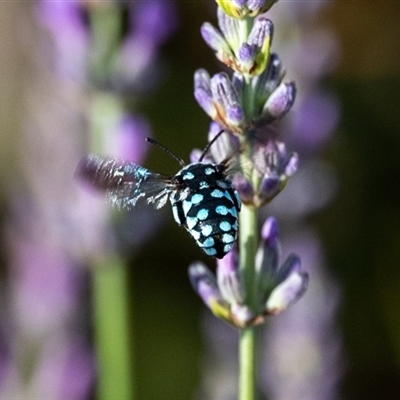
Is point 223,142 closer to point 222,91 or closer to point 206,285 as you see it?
point 222,91

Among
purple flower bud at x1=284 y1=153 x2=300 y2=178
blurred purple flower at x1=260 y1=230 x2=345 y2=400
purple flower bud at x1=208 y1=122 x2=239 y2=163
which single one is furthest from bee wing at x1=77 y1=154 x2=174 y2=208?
blurred purple flower at x1=260 y1=230 x2=345 y2=400

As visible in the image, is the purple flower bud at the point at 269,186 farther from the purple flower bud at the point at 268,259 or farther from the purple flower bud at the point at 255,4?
the purple flower bud at the point at 255,4

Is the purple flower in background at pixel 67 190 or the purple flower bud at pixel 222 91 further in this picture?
the purple flower in background at pixel 67 190

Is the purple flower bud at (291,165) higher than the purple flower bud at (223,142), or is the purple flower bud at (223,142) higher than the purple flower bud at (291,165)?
the purple flower bud at (223,142)

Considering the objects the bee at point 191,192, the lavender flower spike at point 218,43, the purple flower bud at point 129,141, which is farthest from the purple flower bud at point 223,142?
the purple flower bud at point 129,141

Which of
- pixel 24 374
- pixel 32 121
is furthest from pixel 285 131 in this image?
pixel 24 374

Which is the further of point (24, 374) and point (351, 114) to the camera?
point (351, 114)

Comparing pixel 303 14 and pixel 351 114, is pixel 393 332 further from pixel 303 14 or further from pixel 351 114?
pixel 303 14

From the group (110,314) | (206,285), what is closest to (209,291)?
(206,285)
